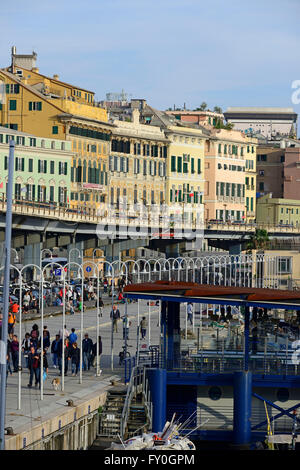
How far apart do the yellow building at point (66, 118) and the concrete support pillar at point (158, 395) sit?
311 ft

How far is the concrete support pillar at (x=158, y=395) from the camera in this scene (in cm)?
4384

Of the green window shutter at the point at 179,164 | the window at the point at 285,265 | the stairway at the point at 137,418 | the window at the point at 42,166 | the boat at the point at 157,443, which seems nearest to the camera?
the boat at the point at 157,443

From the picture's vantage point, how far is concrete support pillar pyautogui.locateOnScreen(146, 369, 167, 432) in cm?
4384

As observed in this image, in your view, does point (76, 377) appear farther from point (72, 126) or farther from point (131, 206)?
point (131, 206)

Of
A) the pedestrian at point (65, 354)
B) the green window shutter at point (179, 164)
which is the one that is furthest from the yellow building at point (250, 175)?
the pedestrian at point (65, 354)

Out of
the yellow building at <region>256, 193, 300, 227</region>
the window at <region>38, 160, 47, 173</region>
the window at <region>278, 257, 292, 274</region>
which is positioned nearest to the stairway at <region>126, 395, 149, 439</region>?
the window at <region>278, 257, 292, 274</region>

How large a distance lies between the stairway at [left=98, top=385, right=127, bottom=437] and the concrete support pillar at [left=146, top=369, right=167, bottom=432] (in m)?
1.04

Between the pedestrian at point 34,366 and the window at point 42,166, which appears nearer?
the pedestrian at point 34,366

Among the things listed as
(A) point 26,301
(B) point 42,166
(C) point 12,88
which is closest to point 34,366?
(A) point 26,301

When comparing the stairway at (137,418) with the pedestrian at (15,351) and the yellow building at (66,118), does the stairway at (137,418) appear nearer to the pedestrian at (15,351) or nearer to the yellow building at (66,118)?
the pedestrian at (15,351)

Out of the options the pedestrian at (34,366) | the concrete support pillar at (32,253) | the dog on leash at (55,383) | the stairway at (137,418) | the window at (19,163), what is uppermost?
the window at (19,163)

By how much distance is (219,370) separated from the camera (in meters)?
45.8

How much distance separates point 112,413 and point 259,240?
392ft
